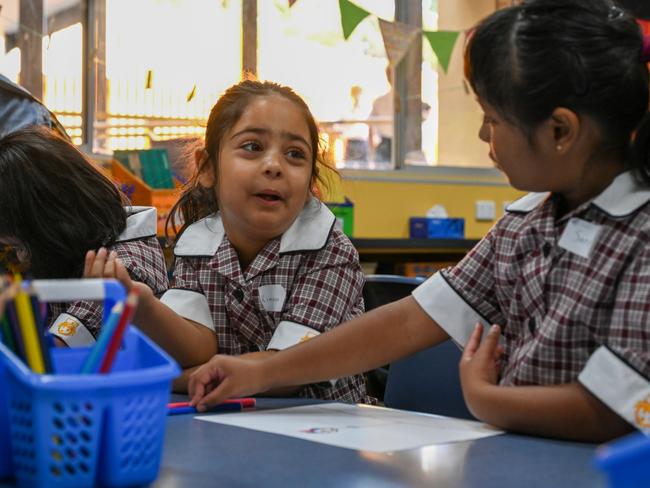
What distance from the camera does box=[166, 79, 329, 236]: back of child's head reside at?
1567 millimetres

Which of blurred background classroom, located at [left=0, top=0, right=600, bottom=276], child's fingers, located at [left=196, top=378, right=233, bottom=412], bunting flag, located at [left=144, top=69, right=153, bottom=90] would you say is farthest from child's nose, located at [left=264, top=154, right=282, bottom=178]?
bunting flag, located at [left=144, top=69, right=153, bottom=90]

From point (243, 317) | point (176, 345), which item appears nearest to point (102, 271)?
point (176, 345)

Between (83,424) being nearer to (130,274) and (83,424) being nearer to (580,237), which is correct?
(580,237)

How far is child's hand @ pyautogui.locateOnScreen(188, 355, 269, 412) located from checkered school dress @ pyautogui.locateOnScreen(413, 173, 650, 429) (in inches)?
9.0

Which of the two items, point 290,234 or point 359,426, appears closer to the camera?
point 359,426

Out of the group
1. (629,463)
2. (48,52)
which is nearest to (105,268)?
(629,463)

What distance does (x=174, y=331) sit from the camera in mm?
1369

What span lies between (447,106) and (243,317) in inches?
137

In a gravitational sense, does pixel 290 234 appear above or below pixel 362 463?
above

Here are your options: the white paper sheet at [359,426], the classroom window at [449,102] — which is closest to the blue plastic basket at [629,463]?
the white paper sheet at [359,426]

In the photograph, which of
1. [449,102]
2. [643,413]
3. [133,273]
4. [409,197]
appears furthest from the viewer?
[449,102]

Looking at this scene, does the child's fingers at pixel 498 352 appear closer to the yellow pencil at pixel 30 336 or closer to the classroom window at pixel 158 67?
the yellow pencil at pixel 30 336

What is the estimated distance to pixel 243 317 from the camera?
149cm

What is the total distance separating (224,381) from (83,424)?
473 millimetres
